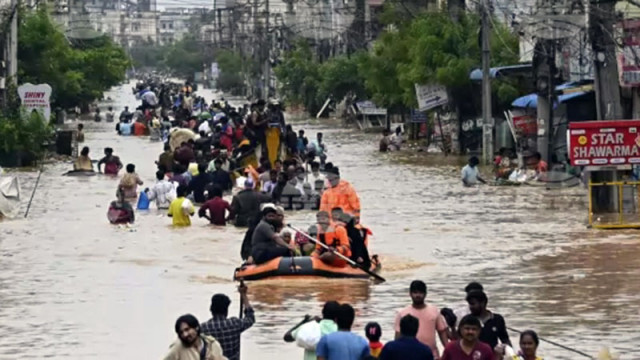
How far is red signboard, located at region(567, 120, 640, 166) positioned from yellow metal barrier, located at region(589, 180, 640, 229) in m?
0.47

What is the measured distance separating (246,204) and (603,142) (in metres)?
6.05

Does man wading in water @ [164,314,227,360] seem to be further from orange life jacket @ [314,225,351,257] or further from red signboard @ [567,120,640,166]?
red signboard @ [567,120,640,166]

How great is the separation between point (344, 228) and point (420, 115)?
3649 centimetres

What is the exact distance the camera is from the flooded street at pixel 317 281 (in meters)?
20.3

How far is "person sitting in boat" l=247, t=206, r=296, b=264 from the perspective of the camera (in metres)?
24.0

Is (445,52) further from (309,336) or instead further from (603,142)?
(309,336)

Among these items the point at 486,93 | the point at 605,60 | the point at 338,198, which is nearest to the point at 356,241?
the point at 338,198

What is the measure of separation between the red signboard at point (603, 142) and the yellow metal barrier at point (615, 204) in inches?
18.4

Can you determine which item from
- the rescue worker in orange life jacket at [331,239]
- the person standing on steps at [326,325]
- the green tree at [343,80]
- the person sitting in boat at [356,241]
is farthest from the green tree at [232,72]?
the person standing on steps at [326,325]

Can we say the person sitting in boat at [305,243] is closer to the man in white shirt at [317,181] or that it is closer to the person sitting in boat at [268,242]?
the person sitting in boat at [268,242]

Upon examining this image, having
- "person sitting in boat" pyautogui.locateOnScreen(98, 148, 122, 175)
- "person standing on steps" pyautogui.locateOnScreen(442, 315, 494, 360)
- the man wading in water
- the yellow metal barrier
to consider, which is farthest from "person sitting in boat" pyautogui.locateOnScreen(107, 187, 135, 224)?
"person standing on steps" pyautogui.locateOnScreen(442, 315, 494, 360)

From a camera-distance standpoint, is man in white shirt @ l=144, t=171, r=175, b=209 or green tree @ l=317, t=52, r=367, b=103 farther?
green tree @ l=317, t=52, r=367, b=103

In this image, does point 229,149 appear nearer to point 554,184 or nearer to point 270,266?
point 554,184

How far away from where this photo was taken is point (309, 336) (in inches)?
565
